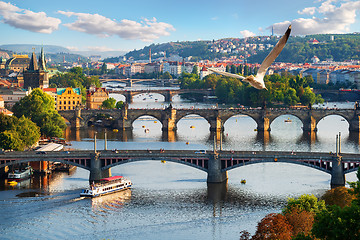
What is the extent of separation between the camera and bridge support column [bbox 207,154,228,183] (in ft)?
160

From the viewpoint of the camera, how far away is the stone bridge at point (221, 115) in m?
84.2

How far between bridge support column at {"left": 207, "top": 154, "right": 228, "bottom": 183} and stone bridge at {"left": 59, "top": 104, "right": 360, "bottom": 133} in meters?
35.2

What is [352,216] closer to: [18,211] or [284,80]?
[18,211]

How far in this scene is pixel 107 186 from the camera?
46.5 meters

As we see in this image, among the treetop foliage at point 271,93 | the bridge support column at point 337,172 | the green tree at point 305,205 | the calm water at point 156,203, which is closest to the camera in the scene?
the green tree at point 305,205

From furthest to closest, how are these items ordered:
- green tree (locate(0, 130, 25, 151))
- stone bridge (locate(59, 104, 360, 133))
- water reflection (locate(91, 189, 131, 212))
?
stone bridge (locate(59, 104, 360, 133)), green tree (locate(0, 130, 25, 151)), water reflection (locate(91, 189, 131, 212))

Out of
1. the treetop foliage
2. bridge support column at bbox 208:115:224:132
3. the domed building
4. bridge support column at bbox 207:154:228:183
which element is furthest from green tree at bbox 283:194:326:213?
the domed building

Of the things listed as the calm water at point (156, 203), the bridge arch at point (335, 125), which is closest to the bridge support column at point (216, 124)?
the bridge arch at point (335, 125)

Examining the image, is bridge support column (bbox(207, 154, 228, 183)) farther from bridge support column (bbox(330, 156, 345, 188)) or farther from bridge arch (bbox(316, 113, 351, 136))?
bridge arch (bbox(316, 113, 351, 136))

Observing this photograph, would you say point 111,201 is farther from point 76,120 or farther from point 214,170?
point 76,120

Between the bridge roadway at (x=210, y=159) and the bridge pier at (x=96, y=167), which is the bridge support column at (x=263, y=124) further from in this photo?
the bridge pier at (x=96, y=167)

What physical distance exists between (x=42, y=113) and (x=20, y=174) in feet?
82.5

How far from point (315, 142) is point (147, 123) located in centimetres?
2762

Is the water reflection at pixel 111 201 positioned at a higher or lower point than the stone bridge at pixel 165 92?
lower
